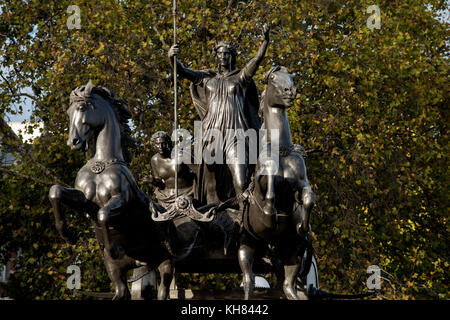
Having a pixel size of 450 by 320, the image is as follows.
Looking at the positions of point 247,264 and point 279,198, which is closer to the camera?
point 279,198

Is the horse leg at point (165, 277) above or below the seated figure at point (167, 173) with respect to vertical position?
below

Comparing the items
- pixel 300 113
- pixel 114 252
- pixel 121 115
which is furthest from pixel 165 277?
pixel 300 113

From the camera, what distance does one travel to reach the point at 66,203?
7.53 metres

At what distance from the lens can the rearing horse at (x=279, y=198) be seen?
7336 mm

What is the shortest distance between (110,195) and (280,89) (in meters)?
2.03

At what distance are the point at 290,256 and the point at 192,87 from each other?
258cm

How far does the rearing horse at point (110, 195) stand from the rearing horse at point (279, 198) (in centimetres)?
104

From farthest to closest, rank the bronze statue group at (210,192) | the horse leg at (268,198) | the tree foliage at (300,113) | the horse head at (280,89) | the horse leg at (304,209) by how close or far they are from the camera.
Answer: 1. the tree foliage at (300,113)
2. the horse head at (280,89)
3. the bronze statue group at (210,192)
4. the horse leg at (268,198)
5. the horse leg at (304,209)

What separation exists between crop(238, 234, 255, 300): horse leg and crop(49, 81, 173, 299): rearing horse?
879 mm

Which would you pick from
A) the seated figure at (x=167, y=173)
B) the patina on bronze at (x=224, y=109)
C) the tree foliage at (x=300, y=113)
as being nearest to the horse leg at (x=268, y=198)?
the patina on bronze at (x=224, y=109)

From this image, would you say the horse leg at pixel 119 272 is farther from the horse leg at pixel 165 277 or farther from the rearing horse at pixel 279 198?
the rearing horse at pixel 279 198

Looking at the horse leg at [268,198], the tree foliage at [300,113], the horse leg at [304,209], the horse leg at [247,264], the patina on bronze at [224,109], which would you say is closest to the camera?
the horse leg at [304,209]

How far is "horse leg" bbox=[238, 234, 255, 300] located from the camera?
7723mm

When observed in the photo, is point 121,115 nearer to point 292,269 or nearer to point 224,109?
point 224,109
